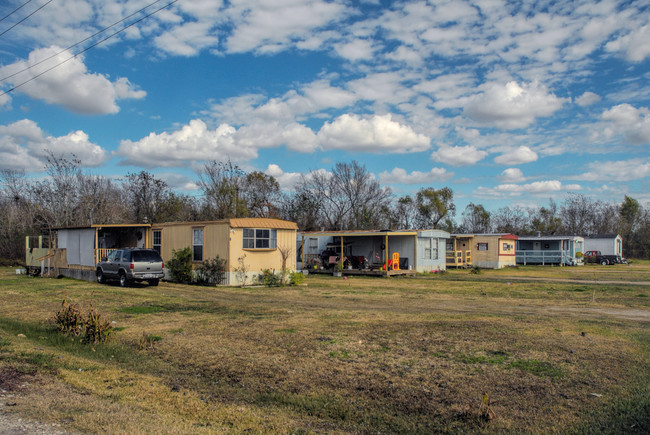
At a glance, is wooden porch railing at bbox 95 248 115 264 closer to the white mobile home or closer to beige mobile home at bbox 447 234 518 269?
beige mobile home at bbox 447 234 518 269

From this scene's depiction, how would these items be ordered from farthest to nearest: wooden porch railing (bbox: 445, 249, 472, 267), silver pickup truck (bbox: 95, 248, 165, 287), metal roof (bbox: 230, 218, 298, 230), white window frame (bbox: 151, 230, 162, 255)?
wooden porch railing (bbox: 445, 249, 472, 267)
white window frame (bbox: 151, 230, 162, 255)
metal roof (bbox: 230, 218, 298, 230)
silver pickup truck (bbox: 95, 248, 165, 287)

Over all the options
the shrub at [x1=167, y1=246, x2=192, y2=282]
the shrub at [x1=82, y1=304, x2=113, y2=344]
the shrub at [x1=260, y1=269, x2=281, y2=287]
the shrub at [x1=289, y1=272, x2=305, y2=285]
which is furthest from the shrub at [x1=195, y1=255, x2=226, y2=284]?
the shrub at [x1=82, y1=304, x2=113, y2=344]

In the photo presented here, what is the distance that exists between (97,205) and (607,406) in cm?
4017

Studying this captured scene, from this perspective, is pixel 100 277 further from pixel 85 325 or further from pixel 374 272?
pixel 374 272

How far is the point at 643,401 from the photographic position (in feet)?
18.1

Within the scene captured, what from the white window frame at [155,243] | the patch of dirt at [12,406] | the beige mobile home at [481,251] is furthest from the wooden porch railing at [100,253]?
the beige mobile home at [481,251]

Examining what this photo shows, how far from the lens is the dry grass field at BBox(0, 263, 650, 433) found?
5.17 metres

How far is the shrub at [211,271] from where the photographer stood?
20.4 meters

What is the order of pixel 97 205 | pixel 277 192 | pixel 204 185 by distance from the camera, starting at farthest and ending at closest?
pixel 277 192
pixel 204 185
pixel 97 205

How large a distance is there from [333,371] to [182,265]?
1608cm

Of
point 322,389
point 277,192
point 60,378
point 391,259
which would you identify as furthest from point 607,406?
point 277,192

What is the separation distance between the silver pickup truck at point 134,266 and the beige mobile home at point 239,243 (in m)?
2.02

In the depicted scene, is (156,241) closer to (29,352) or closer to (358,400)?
(29,352)

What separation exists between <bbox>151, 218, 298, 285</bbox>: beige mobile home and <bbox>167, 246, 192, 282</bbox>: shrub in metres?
0.30
